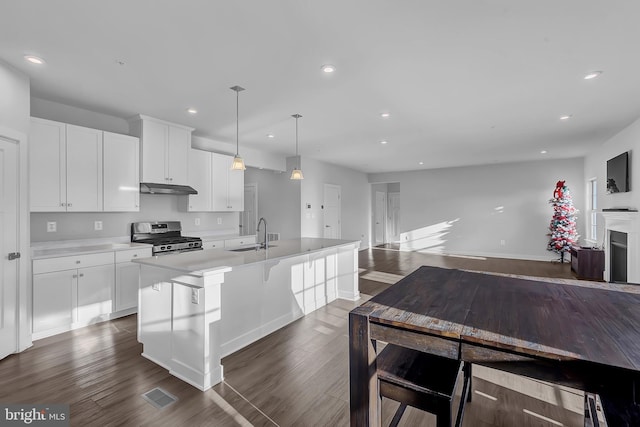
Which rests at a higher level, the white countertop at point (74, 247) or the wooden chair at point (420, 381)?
the white countertop at point (74, 247)

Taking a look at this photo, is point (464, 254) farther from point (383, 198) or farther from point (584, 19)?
point (584, 19)

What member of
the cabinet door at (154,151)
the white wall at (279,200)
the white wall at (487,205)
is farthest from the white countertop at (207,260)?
the white wall at (487,205)

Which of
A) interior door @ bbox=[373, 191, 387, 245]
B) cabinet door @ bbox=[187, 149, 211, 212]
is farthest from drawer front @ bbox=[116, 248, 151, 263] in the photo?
interior door @ bbox=[373, 191, 387, 245]

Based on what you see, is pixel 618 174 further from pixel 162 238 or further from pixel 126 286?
pixel 126 286

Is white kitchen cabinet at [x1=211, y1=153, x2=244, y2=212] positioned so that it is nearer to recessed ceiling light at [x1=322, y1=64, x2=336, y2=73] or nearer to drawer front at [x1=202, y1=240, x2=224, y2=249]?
drawer front at [x1=202, y1=240, x2=224, y2=249]

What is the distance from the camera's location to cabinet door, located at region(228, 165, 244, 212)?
5438mm

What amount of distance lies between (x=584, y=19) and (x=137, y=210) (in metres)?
4.93

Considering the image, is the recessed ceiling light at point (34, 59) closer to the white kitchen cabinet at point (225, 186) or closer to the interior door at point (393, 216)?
the white kitchen cabinet at point (225, 186)

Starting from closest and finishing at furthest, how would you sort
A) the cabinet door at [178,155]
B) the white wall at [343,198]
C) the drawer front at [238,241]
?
the cabinet door at [178,155]
the drawer front at [238,241]
the white wall at [343,198]

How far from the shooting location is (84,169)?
3617mm

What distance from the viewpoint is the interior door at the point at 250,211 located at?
756 cm

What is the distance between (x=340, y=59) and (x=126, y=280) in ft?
11.4

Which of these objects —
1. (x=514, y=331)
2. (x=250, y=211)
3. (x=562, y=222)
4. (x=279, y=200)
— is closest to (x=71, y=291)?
(x=514, y=331)

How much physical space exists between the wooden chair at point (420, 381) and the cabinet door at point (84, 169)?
12.6ft
